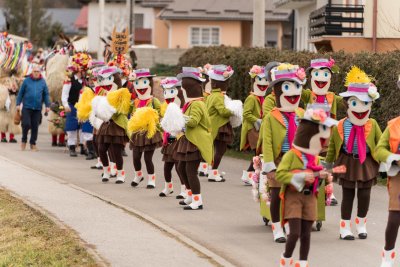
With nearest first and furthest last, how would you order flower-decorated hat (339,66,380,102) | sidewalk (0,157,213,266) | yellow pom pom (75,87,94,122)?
sidewalk (0,157,213,266), flower-decorated hat (339,66,380,102), yellow pom pom (75,87,94,122)

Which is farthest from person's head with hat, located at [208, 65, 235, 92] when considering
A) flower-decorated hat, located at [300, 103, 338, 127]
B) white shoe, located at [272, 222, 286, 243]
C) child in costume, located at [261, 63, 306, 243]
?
flower-decorated hat, located at [300, 103, 338, 127]

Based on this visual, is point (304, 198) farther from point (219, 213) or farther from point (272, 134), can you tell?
point (219, 213)

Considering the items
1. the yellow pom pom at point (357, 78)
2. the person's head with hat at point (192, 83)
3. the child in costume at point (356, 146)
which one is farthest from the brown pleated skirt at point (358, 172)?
the person's head with hat at point (192, 83)

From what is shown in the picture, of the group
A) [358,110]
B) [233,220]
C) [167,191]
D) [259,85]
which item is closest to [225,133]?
[259,85]

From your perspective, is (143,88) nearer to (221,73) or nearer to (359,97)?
(221,73)

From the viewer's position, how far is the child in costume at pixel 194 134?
15.8 meters

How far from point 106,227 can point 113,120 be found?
5792mm

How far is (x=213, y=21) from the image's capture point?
71.4 m

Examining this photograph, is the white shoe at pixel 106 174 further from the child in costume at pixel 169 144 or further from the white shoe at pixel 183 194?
the white shoe at pixel 183 194

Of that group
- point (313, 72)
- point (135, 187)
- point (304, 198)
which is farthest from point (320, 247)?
point (135, 187)

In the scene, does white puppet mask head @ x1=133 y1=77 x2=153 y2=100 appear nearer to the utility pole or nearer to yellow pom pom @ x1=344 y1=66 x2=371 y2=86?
yellow pom pom @ x1=344 y1=66 x2=371 y2=86

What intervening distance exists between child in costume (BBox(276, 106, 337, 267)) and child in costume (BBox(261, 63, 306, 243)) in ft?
4.37

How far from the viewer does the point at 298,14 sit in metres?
48.4

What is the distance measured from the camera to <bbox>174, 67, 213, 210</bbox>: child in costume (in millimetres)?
15812
